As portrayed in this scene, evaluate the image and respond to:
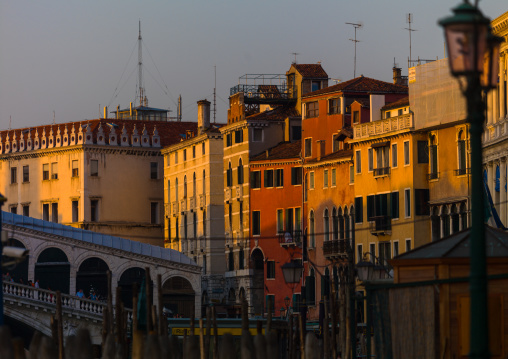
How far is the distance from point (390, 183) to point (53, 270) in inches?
790

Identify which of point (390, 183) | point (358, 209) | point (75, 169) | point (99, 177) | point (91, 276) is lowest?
point (91, 276)

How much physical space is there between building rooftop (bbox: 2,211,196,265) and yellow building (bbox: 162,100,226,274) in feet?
10.0

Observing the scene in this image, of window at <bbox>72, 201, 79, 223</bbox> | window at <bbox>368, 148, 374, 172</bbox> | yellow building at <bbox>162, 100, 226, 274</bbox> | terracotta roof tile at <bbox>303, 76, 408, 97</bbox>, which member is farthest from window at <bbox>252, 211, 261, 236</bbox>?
window at <bbox>72, 201, 79, 223</bbox>

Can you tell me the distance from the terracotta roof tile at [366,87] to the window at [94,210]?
21549mm

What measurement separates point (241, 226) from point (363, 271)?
41554 mm

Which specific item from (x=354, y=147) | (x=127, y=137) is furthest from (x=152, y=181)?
(x=354, y=147)

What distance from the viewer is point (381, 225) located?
194 ft

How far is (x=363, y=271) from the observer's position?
32750mm

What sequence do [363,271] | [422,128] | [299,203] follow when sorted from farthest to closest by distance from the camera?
[299,203], [422,128], [363,271]

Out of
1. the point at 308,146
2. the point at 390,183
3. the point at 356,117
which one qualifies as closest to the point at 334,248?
the point at 390,183

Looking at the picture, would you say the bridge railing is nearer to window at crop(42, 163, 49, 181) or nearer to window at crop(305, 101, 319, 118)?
window at crop(305, 101, 319, 118)

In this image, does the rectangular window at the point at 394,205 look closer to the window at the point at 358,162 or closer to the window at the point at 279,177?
the window at the point at 358,162

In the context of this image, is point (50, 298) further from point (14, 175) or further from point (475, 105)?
point (475, 105)

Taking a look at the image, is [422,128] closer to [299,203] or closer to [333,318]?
[299,203]
